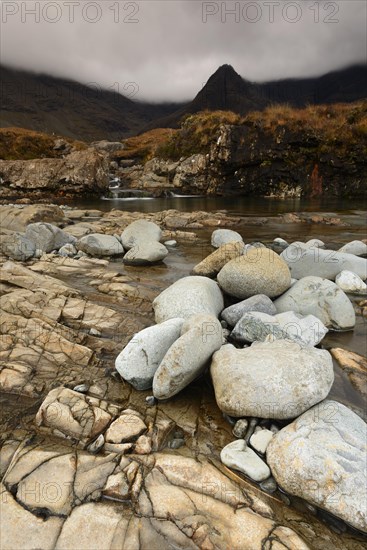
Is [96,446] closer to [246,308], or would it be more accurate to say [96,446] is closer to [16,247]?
[246,308]

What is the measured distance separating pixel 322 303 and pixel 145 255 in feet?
16.8

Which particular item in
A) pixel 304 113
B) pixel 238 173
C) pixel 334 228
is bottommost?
pixel 334 228

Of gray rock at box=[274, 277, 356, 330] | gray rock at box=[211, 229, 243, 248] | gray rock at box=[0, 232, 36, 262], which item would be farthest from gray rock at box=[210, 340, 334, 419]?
gray rock at box=[211, 229, 243, 248]

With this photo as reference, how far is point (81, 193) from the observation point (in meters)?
31.6

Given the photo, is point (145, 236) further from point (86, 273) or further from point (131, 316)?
point (131, 316)

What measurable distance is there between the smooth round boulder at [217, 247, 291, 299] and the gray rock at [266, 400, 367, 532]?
10.9ft

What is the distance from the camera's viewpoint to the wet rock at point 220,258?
7719 mm

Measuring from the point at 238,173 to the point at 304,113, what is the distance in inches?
330

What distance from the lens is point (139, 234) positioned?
11.2 meters

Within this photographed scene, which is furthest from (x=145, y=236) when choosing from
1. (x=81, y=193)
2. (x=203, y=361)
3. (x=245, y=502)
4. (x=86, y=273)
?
(x=81, y=193)

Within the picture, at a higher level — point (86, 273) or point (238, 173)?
point (238, 173)

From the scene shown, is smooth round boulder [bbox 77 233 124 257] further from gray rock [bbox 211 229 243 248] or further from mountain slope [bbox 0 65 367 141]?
mountain slope [bbox 0 65 367 141]

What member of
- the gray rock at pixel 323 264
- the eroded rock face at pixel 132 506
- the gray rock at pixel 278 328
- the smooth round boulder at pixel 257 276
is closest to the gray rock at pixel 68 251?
the smooth round boulder at pixel 257 276

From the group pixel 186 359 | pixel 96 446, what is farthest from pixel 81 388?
pixel 186 359
